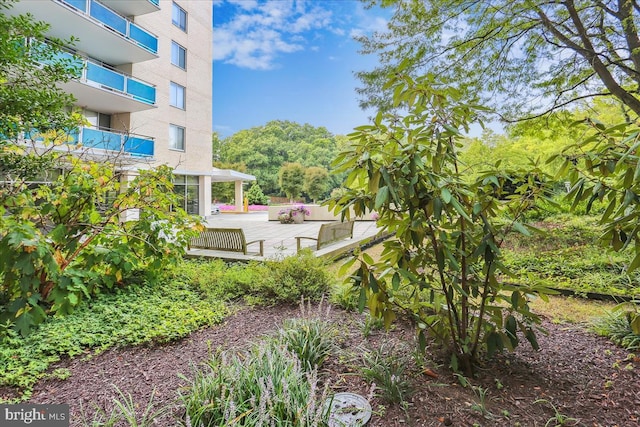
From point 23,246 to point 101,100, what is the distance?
43.9ft

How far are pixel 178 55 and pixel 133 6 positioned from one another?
11.6 ft

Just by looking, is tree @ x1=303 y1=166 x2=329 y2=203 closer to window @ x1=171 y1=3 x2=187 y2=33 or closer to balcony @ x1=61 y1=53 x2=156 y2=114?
window @ x1=171 y1=3 x2=187 y2=33

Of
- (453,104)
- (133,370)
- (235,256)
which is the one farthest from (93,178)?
(453,104)

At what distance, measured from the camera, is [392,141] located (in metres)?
1.95

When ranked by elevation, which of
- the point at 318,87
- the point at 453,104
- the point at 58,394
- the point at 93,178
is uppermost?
the point at 318,87

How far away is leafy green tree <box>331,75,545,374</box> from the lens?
1812 millimetres

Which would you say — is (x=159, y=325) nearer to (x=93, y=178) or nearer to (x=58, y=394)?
(x=58, y=394)

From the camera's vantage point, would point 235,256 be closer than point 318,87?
Yes

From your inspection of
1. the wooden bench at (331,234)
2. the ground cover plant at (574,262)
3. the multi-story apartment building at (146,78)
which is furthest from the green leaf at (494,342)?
the multi-story apartment building at (146,78)

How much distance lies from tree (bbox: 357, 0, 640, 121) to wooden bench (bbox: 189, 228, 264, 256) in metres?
4.50

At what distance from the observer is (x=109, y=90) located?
11.9m

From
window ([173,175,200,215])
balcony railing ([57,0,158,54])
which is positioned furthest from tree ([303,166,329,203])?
balcony railing ([57,0,158,54])

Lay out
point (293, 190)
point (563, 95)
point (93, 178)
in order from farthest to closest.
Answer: point (293, 190)
point (563, 95)
point (93, 178)

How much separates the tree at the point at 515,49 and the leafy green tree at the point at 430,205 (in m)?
4.62
